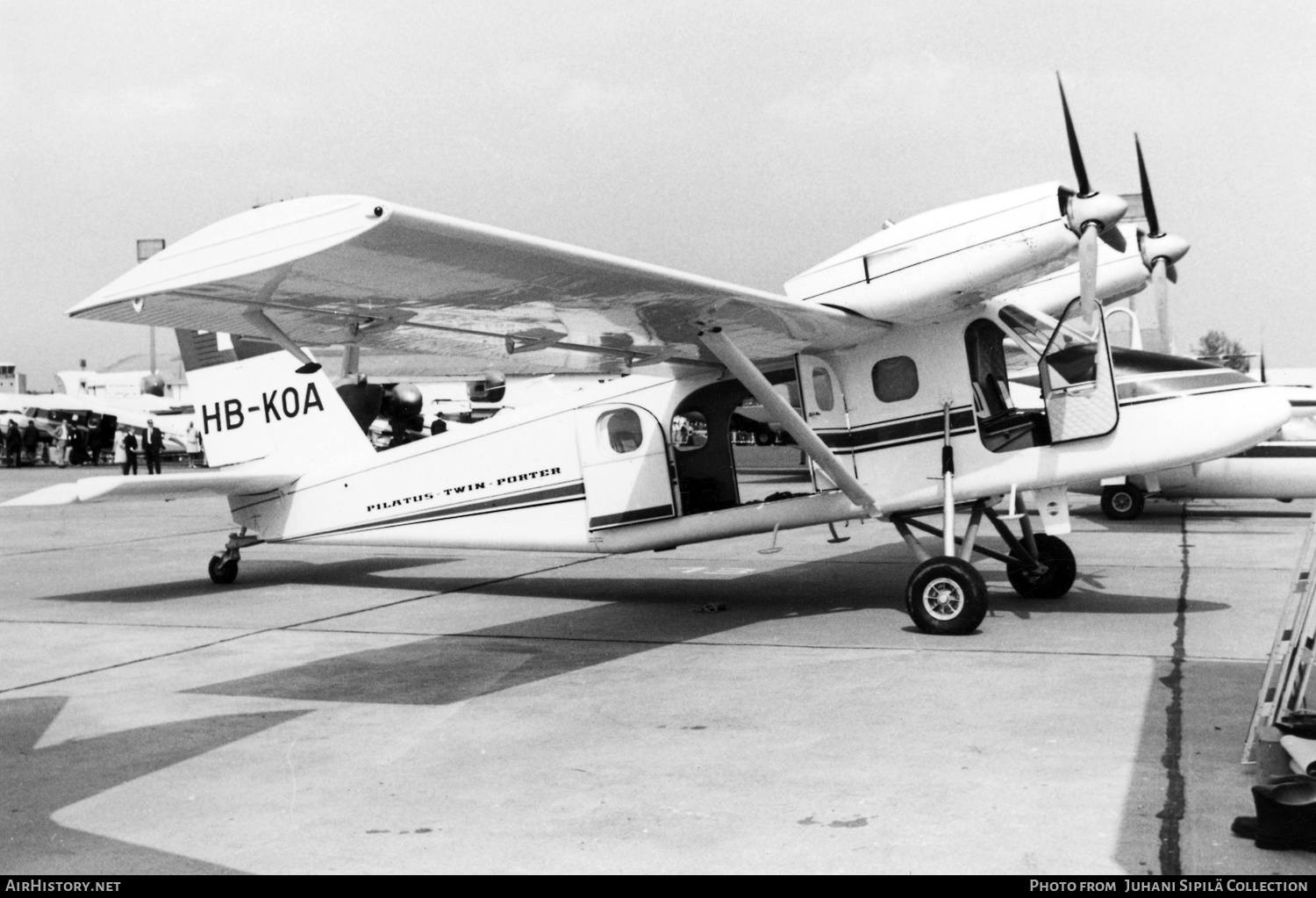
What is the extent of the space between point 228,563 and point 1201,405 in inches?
373

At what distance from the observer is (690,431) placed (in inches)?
412

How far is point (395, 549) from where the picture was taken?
53.3 feet

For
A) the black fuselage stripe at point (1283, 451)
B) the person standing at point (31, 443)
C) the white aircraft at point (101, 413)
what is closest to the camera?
the black fuselage stripe at point (1283, 451)

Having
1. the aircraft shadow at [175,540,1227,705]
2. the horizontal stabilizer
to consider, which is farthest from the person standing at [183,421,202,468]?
the aircraft shadow at [175,540,1227,705]

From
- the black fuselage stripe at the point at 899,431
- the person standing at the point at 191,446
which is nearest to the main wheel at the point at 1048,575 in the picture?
the black fuselage stripe at the point at 899,431

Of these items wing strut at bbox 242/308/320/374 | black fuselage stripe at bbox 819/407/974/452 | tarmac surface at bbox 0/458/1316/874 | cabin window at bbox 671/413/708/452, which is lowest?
tarmac surface at bbox 0/458/1316/874

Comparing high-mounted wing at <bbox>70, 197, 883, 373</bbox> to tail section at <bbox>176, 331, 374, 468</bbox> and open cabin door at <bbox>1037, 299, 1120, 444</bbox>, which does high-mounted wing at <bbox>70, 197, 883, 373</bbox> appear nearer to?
open cabin door at <bbox>1037, 299, 1120, 444</bbox>

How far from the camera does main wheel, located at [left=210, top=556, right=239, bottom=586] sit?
41.4ft

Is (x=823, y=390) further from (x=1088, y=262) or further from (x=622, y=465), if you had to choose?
(x=1088, y=262)

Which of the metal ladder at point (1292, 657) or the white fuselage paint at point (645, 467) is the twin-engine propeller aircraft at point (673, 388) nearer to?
the white fuselage paint at point (645, 467)

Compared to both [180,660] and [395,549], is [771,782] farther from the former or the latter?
[395,549]

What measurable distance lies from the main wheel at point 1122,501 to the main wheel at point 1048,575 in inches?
359

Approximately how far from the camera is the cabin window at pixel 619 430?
34.4 feet
